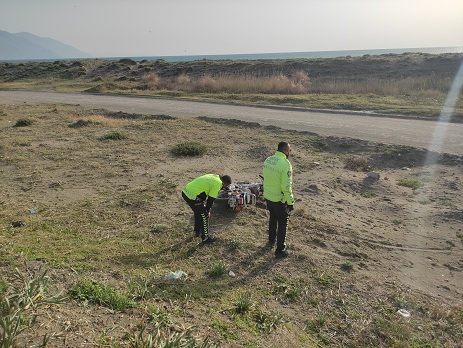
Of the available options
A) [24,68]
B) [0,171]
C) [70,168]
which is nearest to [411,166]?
[70,168]

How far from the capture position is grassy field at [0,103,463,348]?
12.4 feet

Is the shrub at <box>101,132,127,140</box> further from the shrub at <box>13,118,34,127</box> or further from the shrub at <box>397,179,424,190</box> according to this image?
the shrub at <box>397,179,424,190</box>

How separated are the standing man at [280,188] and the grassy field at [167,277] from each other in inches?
16.5

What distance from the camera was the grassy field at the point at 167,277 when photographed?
377cm

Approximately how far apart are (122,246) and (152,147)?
24.7 ft

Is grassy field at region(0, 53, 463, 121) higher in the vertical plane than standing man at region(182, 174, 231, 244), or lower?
lower

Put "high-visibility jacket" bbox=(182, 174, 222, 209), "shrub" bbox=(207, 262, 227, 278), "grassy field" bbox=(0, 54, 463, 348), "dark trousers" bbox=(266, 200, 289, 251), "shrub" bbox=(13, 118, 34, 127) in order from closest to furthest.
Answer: "grassy field" bbox=(0, 54, 463, 348) → "shrub" bbox=(207, 262, 227, 278) → "dark trousers" bbox=(266, 200, 289, 251) → "high-visibility jacket" bbox=(182, 174, 222, 209) → "shrub" bbox=(13, 118, 34, 127)

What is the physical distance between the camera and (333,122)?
1698 cm

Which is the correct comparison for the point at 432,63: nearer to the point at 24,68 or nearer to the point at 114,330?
the point at 114,330

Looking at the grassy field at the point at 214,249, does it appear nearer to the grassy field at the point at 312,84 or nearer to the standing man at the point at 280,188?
the standing man at the point at 280,188

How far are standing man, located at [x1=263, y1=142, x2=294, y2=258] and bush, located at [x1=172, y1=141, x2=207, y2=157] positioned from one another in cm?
638

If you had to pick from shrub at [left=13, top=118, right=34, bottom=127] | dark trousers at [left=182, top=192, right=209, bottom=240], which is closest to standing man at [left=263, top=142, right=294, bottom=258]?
dark trousers at [left=182, top=192, right=209, bottom=240]

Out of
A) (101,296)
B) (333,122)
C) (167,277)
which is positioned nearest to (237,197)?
(167,277)

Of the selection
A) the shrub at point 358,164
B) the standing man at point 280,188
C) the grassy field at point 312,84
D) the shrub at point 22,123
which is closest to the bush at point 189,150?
the shrub at point 358,164
